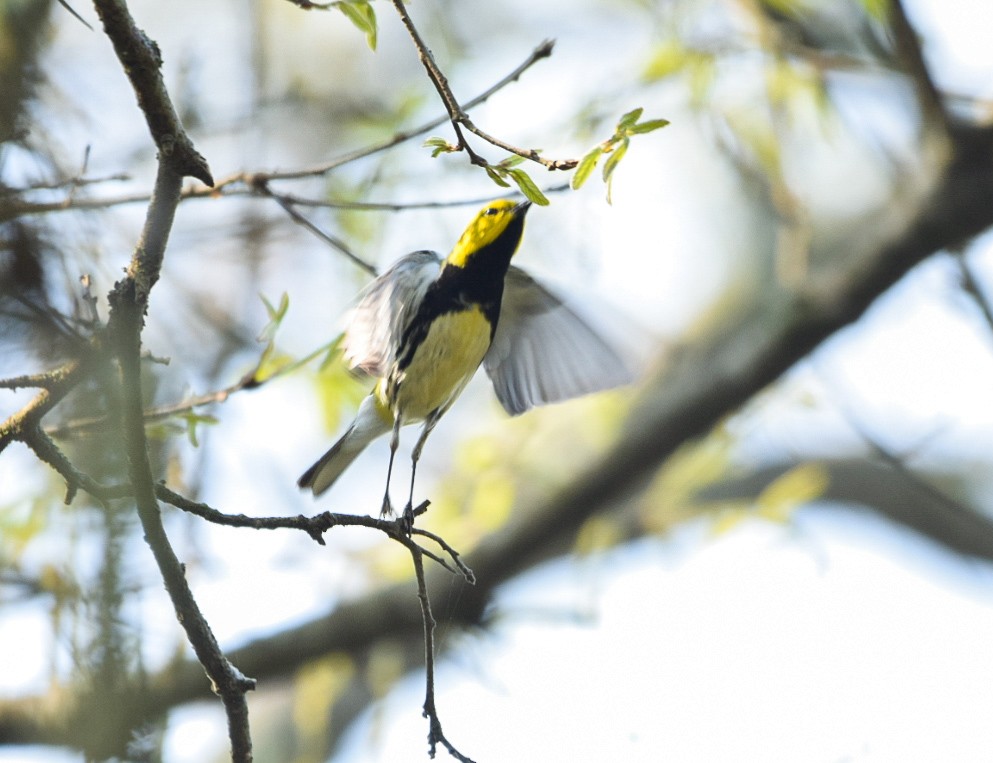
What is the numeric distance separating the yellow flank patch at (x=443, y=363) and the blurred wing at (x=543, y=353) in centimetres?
19

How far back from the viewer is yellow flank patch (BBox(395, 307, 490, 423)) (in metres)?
2.90

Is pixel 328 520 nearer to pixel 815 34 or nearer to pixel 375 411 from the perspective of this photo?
pixel 375 411

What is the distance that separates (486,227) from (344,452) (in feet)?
2.56

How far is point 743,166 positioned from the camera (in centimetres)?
425

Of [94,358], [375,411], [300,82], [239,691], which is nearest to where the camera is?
[94,358]

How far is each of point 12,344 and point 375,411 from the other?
5.65 feet

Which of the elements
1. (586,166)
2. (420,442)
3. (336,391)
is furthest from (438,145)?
(336,391)

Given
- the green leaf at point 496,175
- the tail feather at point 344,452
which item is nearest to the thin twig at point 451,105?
the green leaf at point 496,175

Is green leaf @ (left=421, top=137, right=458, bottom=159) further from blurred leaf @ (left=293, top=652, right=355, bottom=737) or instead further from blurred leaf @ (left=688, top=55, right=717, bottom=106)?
blurred leaf @ (left=293, top=652, right=355, bottom=737)

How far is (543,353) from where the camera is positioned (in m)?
3.16

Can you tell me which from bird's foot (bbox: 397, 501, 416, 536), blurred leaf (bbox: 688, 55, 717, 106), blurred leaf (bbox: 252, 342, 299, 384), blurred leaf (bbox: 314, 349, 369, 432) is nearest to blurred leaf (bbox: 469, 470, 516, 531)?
blurred leaf (bbox: 314, 349, 369, 432)

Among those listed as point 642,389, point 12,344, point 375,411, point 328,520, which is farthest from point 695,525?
point 12,344

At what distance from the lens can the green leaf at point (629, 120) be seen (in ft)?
5.01

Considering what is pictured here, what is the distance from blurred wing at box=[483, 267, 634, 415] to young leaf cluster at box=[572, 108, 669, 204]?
140cm
